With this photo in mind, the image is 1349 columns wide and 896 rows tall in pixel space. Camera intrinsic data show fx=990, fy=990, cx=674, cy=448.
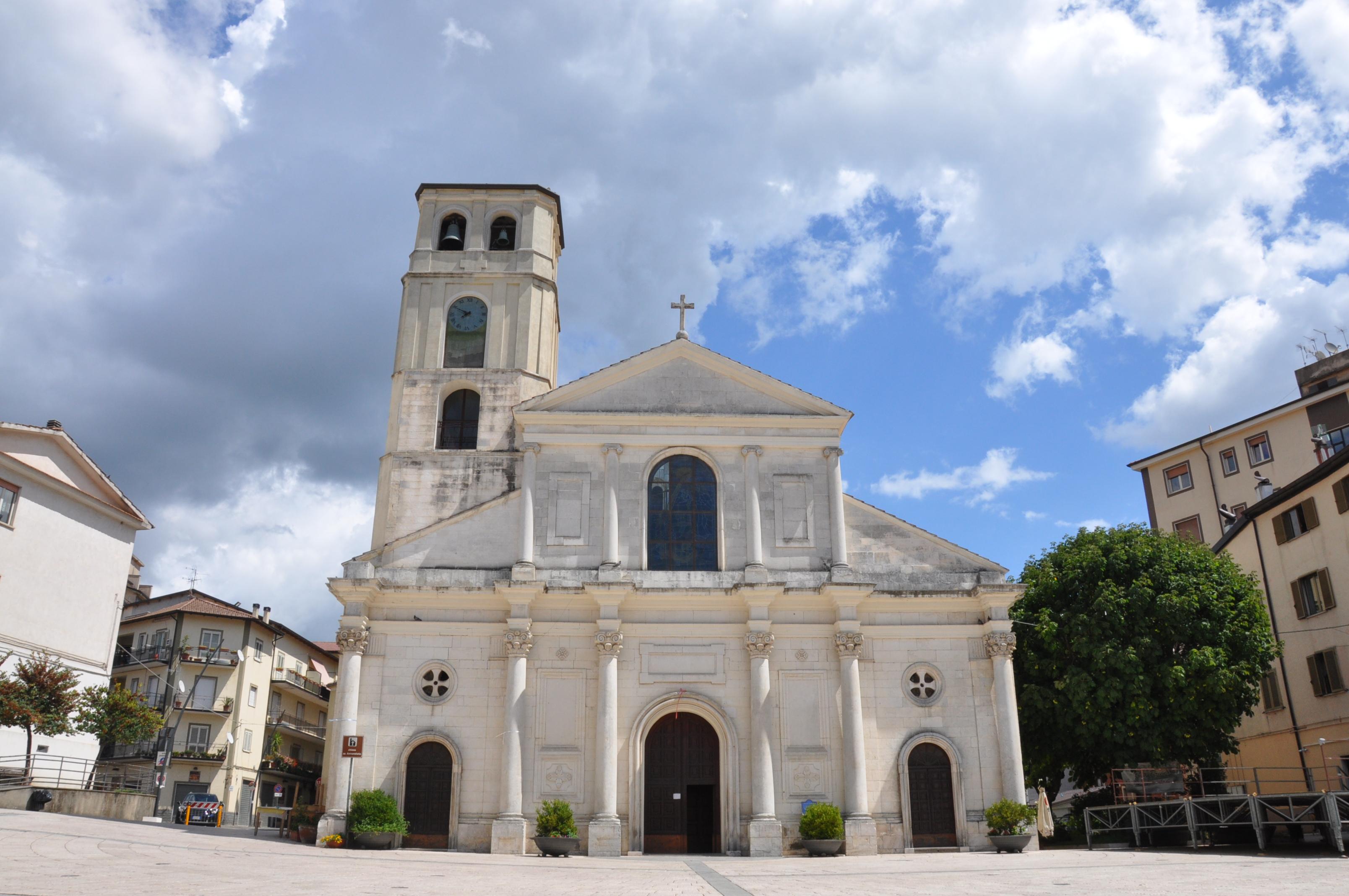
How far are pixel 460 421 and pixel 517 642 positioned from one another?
29.2ft

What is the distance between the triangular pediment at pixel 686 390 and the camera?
2644cm

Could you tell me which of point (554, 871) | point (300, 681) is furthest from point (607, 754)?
point (300, 681)

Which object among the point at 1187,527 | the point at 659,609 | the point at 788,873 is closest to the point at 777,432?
the point at 659,609

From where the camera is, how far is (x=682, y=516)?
1015 inches

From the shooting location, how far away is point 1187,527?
42.3 meters

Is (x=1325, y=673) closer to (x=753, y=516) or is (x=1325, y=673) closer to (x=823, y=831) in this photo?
(x=823, y=831)

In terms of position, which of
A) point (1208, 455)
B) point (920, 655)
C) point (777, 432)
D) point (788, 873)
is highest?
point (1208, 455)

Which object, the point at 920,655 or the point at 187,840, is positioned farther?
the point at 920,655

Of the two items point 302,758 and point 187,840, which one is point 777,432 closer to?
point 187,840

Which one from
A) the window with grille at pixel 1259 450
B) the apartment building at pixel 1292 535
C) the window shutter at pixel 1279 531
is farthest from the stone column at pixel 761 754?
the window with grille at pixel 1259 450

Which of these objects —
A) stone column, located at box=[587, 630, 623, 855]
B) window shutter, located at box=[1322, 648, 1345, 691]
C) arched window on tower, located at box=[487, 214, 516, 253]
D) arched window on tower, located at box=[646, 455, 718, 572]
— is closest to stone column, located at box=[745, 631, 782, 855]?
arched window on tower, located at box=[646, 455, 718, 572]

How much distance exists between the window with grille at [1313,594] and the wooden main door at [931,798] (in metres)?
14.6

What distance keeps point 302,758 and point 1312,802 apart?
44489 millimetres

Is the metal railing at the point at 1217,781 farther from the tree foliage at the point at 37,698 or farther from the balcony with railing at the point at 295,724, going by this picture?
the balcony with railing at the point at 295,724
